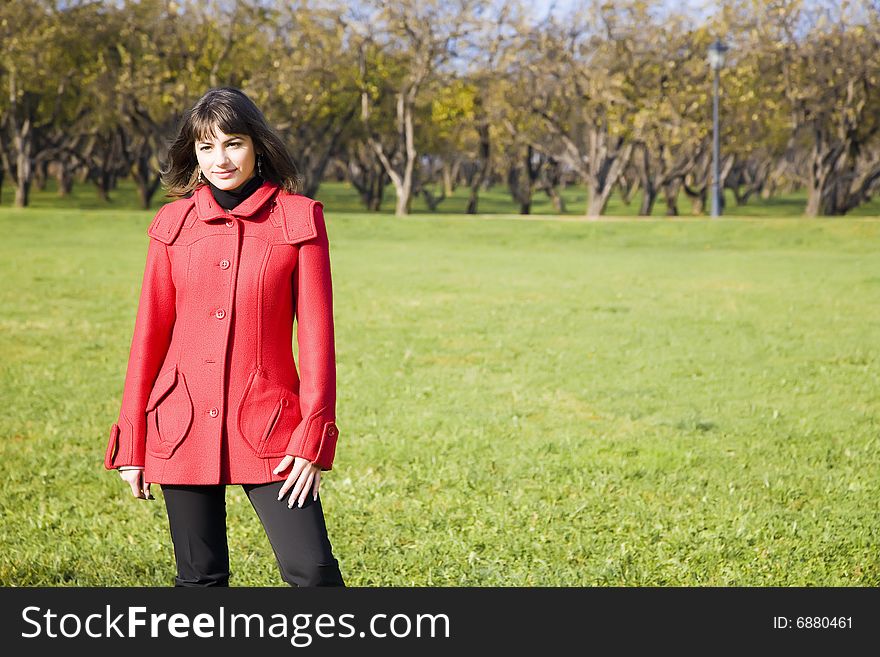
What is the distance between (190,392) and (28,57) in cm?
3924

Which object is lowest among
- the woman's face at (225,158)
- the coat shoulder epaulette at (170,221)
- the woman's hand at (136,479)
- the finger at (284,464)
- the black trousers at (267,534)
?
the black trousers at (267,534)

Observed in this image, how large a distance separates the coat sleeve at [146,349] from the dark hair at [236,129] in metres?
0.35

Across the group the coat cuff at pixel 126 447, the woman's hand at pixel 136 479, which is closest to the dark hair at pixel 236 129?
the coat cuff at pixel 126 447

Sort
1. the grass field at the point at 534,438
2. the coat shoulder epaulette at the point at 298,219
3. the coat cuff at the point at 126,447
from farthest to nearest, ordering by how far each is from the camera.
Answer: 1. the grass field at the point at 534,438
2. the coat cuff at the point at 126,447
3. the coat shoulder epaulette at the point at 298,219

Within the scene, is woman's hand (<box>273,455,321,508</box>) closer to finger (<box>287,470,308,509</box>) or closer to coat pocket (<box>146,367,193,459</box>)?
finger (<box>287,470,308,509</box>)

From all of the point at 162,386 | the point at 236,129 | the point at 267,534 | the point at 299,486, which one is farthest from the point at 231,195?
the point at 267,534

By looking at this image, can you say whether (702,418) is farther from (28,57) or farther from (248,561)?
(28,57)

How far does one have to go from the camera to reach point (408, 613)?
10.2 feet

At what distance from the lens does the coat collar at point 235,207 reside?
293cm

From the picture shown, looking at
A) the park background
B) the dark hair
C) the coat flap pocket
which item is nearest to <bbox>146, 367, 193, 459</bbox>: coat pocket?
the coat flap pocket

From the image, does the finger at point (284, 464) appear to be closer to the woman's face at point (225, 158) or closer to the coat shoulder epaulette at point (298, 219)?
Result: the coat shoulder epaulette at point (298, 219)

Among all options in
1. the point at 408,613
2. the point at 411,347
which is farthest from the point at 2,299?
the point at 408,613

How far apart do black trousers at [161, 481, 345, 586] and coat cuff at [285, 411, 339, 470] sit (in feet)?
0.42

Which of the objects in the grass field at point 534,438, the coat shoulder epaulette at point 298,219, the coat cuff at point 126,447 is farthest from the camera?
the grass field at point 534,438
